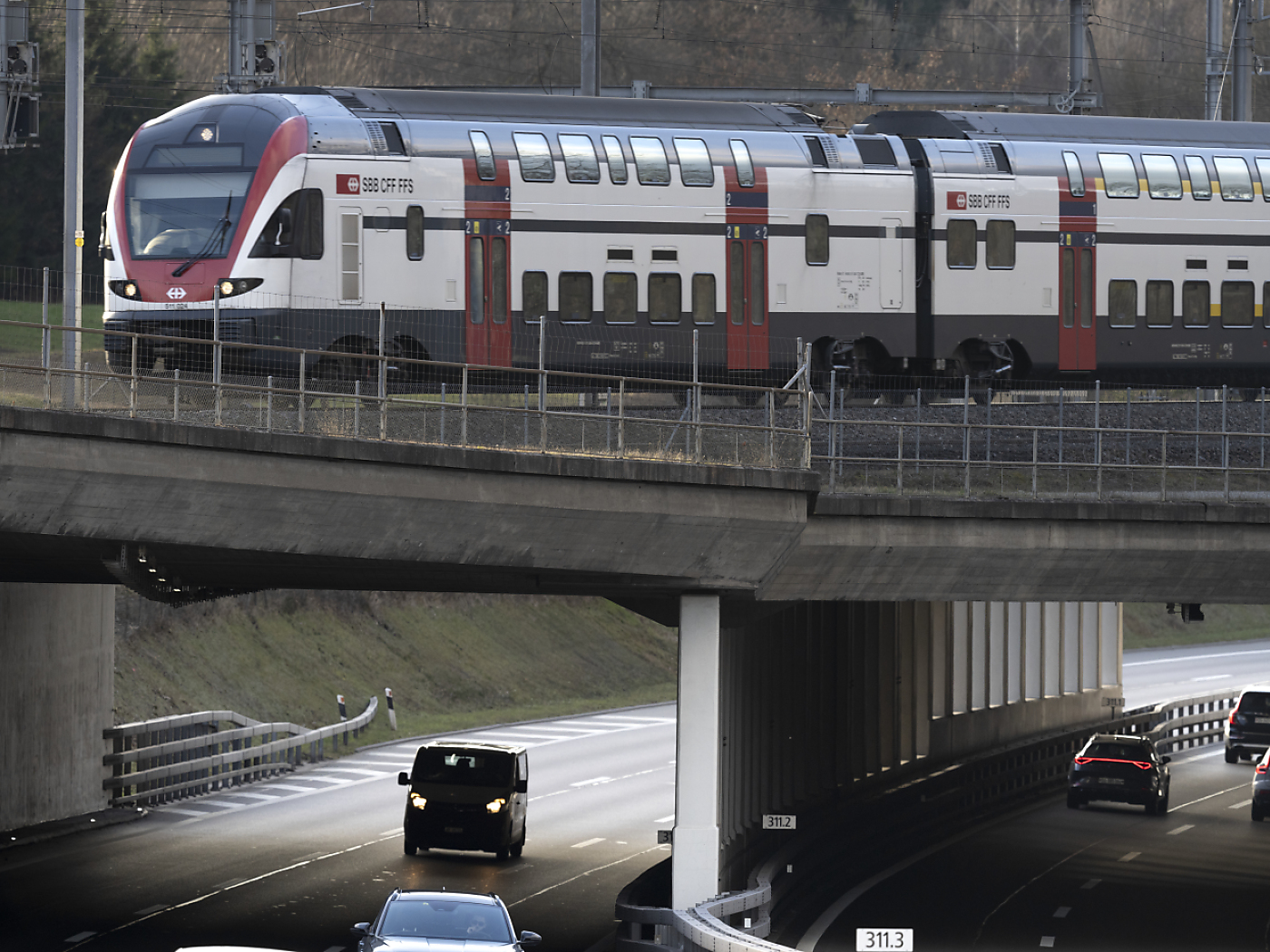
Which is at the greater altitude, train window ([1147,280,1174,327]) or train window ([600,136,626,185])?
train window ([600,136,626,185])

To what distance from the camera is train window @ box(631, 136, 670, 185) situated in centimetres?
3014

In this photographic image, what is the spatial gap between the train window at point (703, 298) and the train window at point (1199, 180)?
29.9 ft

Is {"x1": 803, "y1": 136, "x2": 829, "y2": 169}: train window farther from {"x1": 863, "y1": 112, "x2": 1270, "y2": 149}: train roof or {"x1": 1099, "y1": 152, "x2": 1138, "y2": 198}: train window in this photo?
{"x1": 1099, "y1": 152, "x2": 1138, "y2": 198}: train window

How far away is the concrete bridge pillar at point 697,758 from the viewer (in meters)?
24.9

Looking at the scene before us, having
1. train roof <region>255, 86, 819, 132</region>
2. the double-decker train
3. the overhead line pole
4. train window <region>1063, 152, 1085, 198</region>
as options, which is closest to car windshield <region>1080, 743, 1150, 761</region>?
the double-decker train

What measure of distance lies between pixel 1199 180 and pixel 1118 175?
1663 millimetres

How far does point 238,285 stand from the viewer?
2758cm

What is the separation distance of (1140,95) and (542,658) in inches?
2044

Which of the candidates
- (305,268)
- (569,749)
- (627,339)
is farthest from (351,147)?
(569,749)

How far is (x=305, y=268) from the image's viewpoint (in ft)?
91.3

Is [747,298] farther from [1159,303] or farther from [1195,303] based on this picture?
[1195,303]

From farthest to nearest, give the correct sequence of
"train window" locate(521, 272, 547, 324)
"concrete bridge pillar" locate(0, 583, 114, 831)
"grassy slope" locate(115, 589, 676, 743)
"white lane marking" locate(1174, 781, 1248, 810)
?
"grassy slope" locate(115, 589, 676, 743) < "white lane marking" locate(1174, 781, 1248, 810) < "concrete bridge pillar" locate(0, 583, 114, 831) < "train window" locate(521, 272, 547, 324)

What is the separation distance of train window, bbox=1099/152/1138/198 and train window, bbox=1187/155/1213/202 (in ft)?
3.72

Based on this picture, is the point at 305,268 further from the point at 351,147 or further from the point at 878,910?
the point at 878,910
